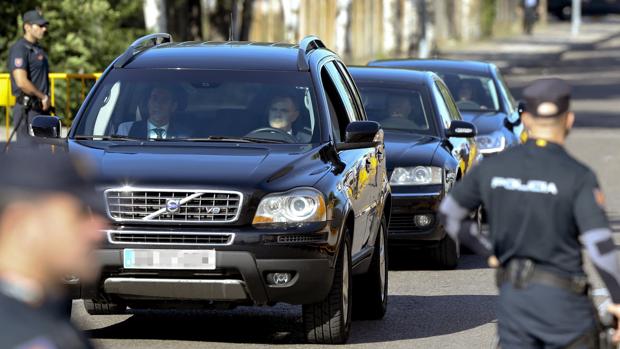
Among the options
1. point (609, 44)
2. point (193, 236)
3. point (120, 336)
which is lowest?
point (609, 44)

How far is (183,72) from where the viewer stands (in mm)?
9438

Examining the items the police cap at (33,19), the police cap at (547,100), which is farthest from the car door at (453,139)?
the police cap at (547,100)

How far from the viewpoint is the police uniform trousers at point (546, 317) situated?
16.9 feet

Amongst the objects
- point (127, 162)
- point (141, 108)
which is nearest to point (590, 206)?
point (127, 162)

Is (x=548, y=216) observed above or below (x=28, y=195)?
below

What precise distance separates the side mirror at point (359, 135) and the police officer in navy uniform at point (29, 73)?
6.97 m

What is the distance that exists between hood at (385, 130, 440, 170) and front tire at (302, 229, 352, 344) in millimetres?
3675

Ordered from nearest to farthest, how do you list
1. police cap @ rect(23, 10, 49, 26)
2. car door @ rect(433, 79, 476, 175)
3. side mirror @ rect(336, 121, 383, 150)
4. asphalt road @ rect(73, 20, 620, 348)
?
asphalt road @ rect(73, 20, 620, 348)
side mirror @ rect(336, 121, 383, 150)
car door @ rect(433, 79, 476, 175)
police cap @ rect(23, 10, 49, 26)

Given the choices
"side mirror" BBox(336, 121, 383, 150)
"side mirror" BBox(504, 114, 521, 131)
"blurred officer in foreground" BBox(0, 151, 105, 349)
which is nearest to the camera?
"blurred officer in foreground" BBox(0, 151, 105, 349)

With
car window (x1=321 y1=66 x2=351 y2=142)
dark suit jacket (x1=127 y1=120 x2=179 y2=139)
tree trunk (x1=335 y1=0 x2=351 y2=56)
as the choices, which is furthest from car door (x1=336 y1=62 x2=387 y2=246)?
tree trunk (x1=335 y1=0 x2=351 y2=56)

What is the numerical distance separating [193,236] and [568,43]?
56201 millimetres

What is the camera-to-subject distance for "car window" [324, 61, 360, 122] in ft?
32.6

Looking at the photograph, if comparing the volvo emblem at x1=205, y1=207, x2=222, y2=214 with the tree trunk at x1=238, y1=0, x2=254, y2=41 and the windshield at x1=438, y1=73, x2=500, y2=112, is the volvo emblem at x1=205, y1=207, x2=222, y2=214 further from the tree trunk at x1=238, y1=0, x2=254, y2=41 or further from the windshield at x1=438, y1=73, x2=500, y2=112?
the tree trunk at x1=238, y1=0, x2=254, y2=41

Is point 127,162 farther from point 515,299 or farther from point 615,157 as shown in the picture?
point 615,157
